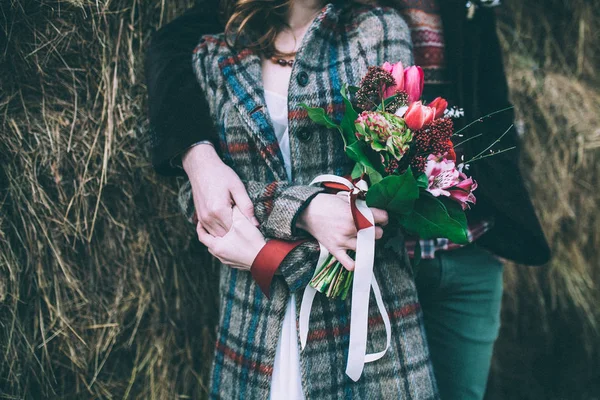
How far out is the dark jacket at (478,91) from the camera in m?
0.90

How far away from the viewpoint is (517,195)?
983 millimetres

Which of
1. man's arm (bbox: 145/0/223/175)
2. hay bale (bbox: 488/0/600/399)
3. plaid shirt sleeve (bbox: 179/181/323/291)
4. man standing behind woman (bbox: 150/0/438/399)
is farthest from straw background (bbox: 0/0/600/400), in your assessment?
hay bale (bbox: 488/0/600/399)

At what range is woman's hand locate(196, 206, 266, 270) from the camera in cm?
77

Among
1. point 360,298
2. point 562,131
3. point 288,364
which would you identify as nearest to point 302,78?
point 360,298

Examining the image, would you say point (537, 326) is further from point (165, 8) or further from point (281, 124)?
point (165, 8)

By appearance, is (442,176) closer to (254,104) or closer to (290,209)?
(290,209)

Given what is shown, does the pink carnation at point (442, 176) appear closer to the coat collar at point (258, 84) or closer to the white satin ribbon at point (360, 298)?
the white satin ribbon at point (360, 298)

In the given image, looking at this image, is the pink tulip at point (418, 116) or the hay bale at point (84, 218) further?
the hay bale at point (84, 218)

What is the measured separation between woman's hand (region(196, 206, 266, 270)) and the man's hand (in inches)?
0.4

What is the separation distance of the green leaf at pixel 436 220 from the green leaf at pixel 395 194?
0.08 ft

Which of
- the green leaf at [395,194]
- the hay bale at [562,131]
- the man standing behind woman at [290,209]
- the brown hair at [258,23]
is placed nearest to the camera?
the green leaf at [395,194]

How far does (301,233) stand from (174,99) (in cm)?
36

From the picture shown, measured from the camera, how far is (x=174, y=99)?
2.87ft

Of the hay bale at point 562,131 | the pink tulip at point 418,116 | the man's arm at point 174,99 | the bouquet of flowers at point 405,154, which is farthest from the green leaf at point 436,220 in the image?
the hay bale at point 562,131
